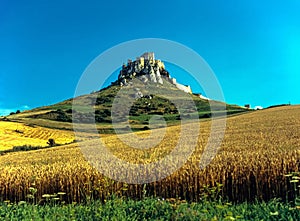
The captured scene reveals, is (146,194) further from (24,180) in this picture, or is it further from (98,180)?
(24,180)

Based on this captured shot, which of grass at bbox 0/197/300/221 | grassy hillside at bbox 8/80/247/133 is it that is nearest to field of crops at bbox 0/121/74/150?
grassy hillside at bbox 8/80/247/133

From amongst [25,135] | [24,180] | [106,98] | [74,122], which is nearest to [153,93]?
[106,98]

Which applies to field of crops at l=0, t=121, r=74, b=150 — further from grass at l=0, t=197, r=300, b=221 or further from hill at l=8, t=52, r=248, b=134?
grass at l=0, t=197, r=300, b=221

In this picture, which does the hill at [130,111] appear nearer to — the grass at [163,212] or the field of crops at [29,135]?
the field of crops at [29,135]

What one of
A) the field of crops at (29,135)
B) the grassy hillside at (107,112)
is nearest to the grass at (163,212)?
the field of crops at (29,135)

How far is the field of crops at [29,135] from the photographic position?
5766 centimetres

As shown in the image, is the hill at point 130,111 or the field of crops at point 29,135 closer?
the field of crops at point 29,135

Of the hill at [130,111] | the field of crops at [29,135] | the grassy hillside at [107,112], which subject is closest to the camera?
the field of crops at [29,135]

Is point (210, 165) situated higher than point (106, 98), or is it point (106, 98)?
point (106, 98)

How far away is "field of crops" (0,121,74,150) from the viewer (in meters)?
57.7

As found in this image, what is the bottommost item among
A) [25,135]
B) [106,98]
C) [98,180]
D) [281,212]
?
[281,212]

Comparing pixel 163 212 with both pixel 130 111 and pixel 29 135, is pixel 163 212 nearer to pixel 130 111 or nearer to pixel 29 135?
pixel 29 135

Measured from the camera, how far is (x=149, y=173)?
38.2ft

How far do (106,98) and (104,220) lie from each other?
129 metres
